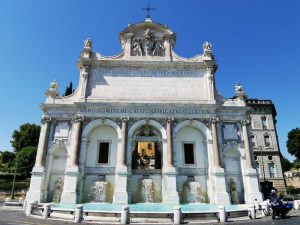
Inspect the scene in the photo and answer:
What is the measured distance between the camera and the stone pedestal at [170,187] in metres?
21.1

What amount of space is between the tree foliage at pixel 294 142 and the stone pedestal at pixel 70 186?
54285 millimetres

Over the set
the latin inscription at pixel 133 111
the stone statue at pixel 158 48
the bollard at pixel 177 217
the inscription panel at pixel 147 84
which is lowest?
the bollard at pixel 177 217

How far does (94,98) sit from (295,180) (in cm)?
4719

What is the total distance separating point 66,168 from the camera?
2233 centimetres

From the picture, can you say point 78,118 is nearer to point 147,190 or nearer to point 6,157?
point 147,190

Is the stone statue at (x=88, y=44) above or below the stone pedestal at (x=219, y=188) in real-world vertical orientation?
above

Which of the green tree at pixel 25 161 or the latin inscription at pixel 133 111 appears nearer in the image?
the latin inscription at pixel 133 111

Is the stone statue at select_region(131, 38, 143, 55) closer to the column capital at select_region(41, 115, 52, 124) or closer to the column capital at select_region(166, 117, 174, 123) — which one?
the column capital at select_region(166, 117, 174, 123)

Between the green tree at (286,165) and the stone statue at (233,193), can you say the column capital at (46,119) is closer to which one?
the stone statue at (233,193)

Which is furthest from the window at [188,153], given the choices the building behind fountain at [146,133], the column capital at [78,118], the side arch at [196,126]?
the column capital at [78,118]

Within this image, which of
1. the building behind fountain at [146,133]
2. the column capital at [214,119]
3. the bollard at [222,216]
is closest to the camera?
the bollard at [222,216]

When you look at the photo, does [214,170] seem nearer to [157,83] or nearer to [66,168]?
[157,83]

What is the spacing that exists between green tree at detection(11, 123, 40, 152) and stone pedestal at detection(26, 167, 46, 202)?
40483 mm

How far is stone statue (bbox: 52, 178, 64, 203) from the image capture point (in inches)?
878
